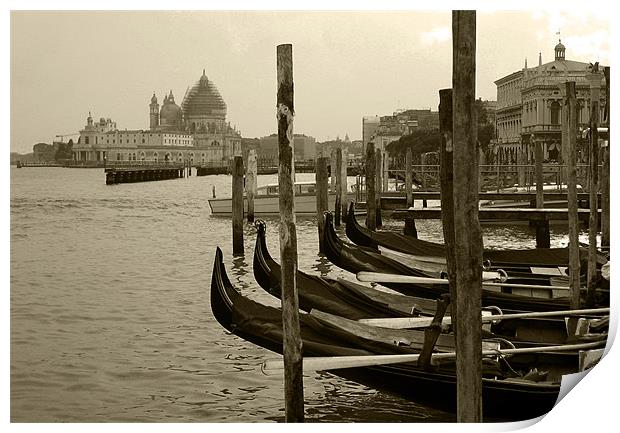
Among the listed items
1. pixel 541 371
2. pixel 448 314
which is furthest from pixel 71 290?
pixel 541 371

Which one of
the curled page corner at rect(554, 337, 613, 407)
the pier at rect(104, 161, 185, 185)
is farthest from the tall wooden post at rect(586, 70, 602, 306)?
the pier at rect(104, 161, 185, 185)

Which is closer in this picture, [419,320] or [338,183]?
[419,320]

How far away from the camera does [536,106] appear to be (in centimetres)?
1195

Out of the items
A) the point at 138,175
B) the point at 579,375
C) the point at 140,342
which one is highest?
the point at 138,175

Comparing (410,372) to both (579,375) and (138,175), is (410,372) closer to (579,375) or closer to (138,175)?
(579,375)

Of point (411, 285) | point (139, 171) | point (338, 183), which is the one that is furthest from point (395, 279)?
point (139, 171)

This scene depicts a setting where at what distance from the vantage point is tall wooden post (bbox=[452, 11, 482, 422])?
2297 millimetres

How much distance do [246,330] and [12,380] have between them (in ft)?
3.26

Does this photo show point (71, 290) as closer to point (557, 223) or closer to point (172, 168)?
point (557, 223)

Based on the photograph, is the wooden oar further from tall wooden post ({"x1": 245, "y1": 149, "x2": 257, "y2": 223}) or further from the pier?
the pier

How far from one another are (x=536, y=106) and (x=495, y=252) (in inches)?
289

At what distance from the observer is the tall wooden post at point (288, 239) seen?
2.66 metres

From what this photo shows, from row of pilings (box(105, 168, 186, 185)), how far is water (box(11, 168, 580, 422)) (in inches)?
411

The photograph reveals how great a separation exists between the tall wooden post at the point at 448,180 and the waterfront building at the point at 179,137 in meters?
3.26
